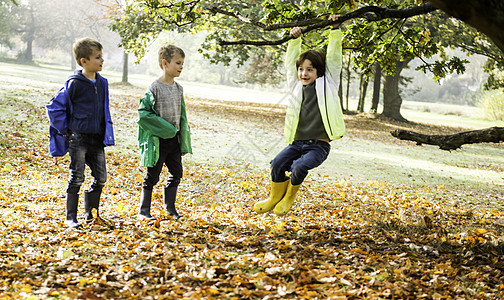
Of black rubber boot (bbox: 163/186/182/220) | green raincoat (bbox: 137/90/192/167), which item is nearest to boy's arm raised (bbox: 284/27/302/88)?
green raincoat (bbox: 137/90/192/167)

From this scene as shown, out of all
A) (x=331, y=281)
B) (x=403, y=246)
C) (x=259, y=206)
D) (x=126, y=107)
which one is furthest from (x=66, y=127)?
(x=126, y=107)

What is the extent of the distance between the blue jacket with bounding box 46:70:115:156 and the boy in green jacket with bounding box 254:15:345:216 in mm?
2023

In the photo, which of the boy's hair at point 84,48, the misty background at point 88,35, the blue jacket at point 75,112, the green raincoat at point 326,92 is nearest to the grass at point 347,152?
the green raincoat at point 326,92

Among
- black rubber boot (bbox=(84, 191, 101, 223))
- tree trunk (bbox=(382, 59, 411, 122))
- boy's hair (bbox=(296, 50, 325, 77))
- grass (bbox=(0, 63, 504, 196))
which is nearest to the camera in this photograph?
boy's hair (bbox=(296, 50, 325, 77))

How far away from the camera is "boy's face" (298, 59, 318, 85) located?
4.82 metres

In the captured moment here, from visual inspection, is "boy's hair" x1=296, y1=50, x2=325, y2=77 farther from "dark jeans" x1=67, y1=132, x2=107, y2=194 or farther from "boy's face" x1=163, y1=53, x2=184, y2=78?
"dark jeans" x1=67, y1=132, x2=107, y2=194

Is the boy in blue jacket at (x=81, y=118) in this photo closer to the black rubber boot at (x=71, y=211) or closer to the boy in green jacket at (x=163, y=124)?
the black rubber boot at (x=71, y=211)

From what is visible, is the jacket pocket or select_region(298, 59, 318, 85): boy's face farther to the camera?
the jacket pocket

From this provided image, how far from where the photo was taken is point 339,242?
16.4 feet

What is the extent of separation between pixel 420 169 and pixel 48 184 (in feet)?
33.9

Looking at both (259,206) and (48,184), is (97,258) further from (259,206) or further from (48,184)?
(48,184)

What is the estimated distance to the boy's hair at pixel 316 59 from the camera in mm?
4805

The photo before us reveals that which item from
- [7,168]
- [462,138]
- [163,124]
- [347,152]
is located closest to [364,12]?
[462,138]

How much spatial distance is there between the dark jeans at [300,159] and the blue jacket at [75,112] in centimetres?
195
